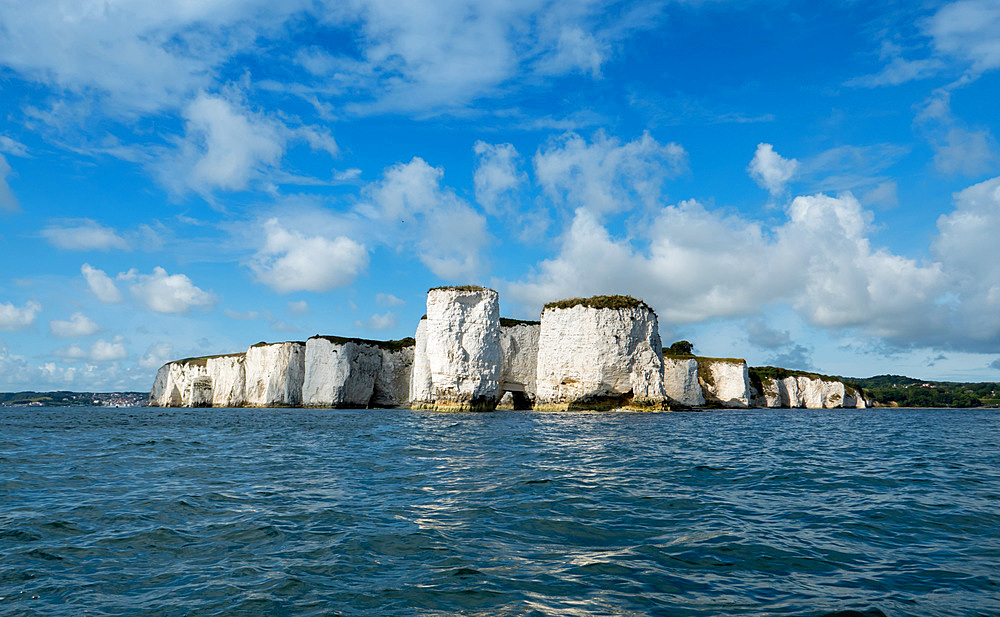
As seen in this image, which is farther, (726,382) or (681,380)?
(726,382)

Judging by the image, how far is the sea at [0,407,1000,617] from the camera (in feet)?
16.3

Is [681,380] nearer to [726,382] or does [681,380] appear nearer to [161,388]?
[726,382]

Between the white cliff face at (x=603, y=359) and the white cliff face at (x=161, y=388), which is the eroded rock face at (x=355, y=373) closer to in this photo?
the white cliff face at (x=603, y=359)

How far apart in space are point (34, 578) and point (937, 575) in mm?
9126

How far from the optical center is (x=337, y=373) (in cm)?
5897

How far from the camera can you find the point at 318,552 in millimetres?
6422

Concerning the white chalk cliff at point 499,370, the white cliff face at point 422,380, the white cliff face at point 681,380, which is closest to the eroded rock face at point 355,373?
the white chalk cliff at point 499,370

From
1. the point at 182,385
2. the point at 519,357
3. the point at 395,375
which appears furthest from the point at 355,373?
the point at 182,385

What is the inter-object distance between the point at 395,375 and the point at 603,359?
91.0 feet

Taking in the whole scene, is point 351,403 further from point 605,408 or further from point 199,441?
point 199,441

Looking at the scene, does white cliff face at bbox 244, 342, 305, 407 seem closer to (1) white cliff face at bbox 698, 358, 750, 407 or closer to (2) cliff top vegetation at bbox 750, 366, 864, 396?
(1) white cliff face at bbox 698, 358, 750, 407

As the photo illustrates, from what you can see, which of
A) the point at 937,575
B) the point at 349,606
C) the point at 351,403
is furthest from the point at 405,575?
the point at 351,403

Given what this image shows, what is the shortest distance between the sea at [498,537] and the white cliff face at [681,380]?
45.5m

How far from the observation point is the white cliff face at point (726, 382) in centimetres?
6550
